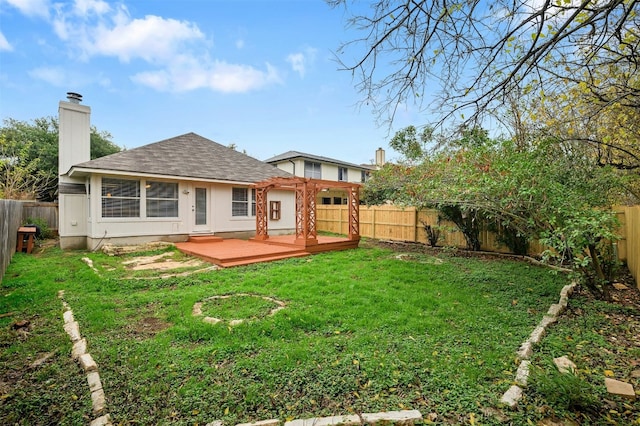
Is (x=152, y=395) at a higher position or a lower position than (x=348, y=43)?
lower

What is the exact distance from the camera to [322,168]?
21328mm

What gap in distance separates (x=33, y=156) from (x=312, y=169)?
17566 mm

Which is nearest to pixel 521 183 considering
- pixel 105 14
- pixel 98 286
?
pixel 98 286

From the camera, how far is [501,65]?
3264 millimetres

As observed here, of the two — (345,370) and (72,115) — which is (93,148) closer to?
(72,115)

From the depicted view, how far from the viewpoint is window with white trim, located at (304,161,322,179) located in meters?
20.3

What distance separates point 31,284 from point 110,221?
392 centimetres

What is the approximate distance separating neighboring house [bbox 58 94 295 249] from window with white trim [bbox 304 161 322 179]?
339 inches

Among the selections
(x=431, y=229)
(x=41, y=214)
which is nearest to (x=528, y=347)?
(x=431, y=229)

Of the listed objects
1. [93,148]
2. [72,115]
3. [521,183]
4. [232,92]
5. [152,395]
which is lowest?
[152,395]

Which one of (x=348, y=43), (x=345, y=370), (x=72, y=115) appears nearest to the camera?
(x=345, y=370)

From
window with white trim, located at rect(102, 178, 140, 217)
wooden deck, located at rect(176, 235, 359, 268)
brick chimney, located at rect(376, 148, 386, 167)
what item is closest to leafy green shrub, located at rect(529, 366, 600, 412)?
wooden deck, located at rect(176, 235, 359, 268)

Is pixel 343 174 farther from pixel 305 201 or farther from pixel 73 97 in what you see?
pixel 73 97

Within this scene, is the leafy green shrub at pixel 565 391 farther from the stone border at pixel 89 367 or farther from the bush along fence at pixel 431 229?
the bush along fence at pixel 431 229
